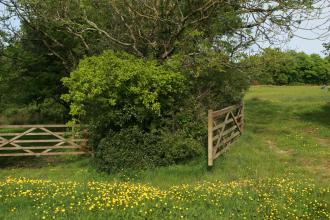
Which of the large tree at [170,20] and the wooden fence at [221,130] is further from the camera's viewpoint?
the large tree at [170,20]

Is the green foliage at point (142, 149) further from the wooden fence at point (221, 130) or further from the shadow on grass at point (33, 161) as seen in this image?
the shadow on grass at point (33, 161)

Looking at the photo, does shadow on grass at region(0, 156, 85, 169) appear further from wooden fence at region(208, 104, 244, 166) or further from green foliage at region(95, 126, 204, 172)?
wooden fence at region(208, 104, 244, 166)

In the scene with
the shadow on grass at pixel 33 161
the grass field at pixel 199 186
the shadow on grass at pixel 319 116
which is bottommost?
the shadow on grass at pixel 33 161

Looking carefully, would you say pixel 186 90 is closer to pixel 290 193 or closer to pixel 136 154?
pixel 136 154

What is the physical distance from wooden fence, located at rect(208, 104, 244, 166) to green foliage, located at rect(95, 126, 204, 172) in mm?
639

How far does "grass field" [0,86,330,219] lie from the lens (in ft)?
23.7

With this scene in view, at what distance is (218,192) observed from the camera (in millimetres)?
8234

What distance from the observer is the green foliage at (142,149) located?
12.1 metres

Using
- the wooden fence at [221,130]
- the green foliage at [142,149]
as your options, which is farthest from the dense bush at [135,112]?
the wooden fence at [221,130]

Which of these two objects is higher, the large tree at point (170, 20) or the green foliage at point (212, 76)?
the large tree at point (170, 20)

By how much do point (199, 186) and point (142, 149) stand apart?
11.7 ft

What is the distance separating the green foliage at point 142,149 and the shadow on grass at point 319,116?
30.5 ft

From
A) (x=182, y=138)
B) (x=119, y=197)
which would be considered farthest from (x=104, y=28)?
(x=119, y=197)

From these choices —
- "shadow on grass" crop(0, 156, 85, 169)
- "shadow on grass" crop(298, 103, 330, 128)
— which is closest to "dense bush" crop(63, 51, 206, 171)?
"shadow on grass" crop(0, 156, 85, 169)
